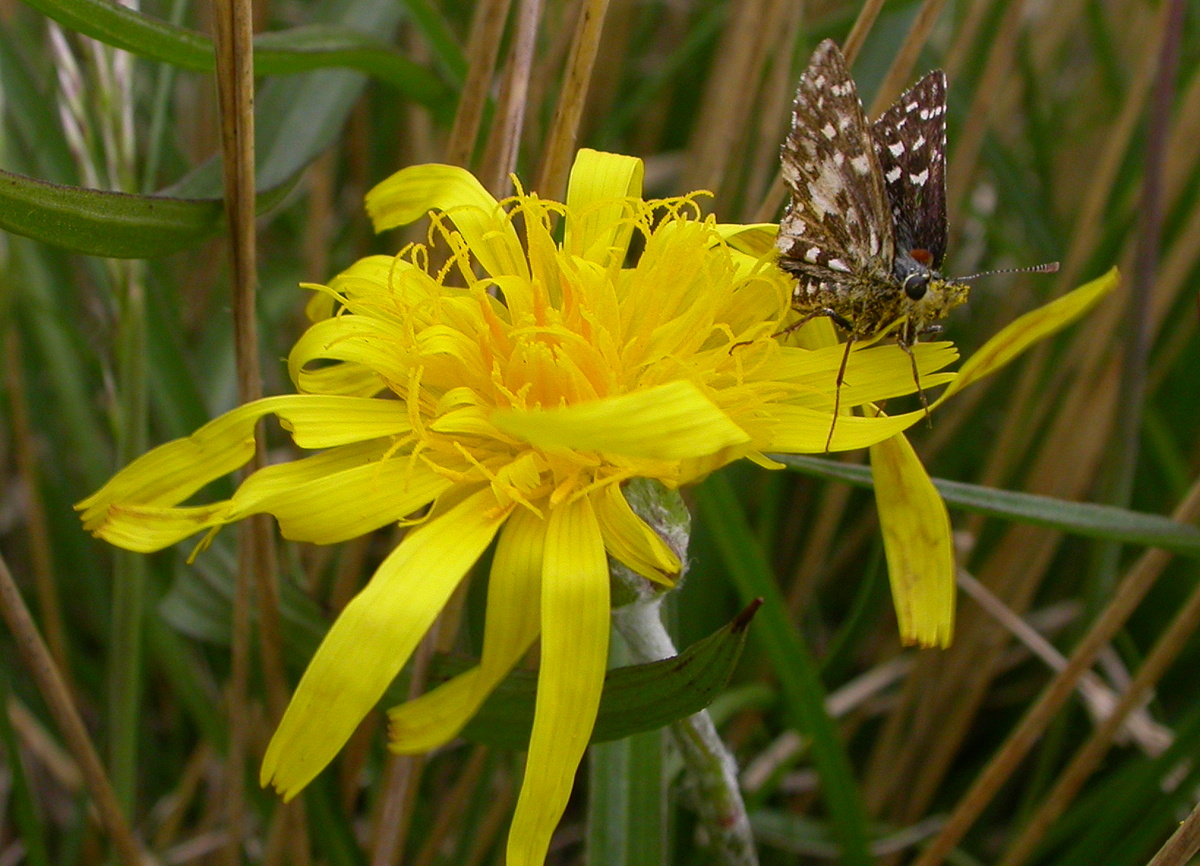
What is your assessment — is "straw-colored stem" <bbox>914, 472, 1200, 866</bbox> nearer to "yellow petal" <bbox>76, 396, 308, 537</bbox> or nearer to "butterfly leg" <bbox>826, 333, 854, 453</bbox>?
"butterfly leg" <bbox>826, 333, 854, 453</bbox>

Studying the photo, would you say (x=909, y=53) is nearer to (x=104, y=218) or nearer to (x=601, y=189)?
(x=601, y=189)

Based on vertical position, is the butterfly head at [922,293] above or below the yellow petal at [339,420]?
above

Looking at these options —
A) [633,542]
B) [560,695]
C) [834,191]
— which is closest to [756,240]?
[834,191]

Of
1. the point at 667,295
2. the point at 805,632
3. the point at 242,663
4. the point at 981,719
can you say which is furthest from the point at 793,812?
the point at 667,295

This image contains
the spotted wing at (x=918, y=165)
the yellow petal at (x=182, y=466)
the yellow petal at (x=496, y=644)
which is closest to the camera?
the yellow petal at (x=496, y=644)

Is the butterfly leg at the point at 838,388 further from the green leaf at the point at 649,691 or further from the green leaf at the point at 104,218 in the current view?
the green leaf at the point at 104,218

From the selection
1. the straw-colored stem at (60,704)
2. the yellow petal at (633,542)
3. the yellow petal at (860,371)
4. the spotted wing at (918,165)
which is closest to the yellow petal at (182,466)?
the straw-colored stem at (60,704)

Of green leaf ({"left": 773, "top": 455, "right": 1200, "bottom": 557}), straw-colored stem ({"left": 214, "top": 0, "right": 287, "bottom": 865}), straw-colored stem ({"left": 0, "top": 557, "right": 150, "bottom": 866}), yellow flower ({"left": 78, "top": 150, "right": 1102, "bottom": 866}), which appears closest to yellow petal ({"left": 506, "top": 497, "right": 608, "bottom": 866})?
yellow flower ({"left": 78, "top": 150, "right": 1102, "bottom": 866})
